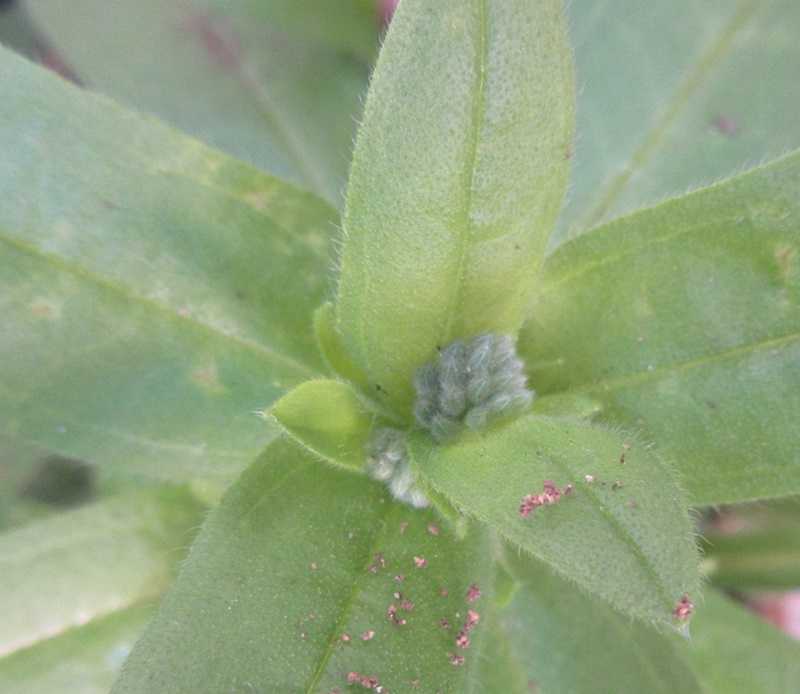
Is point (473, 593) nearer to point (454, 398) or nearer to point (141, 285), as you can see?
point (454, 398)

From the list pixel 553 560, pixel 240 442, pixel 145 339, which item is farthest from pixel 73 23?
pixel 553 560

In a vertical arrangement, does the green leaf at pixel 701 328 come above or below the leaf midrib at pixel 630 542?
above

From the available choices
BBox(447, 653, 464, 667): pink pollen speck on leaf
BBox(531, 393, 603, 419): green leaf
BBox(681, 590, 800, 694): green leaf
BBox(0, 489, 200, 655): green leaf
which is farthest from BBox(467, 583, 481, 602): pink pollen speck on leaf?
BBox(681, 590, 800, 694): green leaf

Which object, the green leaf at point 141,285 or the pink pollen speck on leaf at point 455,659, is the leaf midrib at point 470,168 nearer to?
the green leaf at point 141,285

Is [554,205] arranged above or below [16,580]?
above

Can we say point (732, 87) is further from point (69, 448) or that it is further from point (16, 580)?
point (16, 580)

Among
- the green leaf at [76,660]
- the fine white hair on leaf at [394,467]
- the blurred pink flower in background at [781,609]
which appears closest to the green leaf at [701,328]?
the fine white hair on leaf at [394,467]
